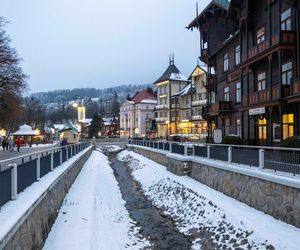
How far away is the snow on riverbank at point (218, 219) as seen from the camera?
9.70 metres

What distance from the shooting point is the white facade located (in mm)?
102875

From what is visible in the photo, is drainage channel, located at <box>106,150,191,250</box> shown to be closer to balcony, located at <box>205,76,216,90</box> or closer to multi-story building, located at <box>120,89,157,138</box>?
balcony, located at <box>205,76,216,90</box>

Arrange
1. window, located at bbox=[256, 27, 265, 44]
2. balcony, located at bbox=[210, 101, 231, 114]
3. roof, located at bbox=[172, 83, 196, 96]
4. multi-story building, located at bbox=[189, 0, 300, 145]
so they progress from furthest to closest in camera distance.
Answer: roof, located at bbox=[172, 83, 196, 96]
balcony, located at bbox=[210, 101, 231, 114]
window, located at bbox=[256, 27, 265, 44]
multi-story building, located at bbox=[189, 0, 300, 145]

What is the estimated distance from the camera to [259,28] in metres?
27.4

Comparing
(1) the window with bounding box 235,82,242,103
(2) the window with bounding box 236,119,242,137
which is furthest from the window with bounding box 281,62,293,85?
(2) the window with bounding box 236,119,242,137

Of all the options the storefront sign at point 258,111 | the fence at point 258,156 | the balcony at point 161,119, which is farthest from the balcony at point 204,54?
the balcony at point 161,119

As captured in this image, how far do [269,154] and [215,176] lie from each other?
4.58m

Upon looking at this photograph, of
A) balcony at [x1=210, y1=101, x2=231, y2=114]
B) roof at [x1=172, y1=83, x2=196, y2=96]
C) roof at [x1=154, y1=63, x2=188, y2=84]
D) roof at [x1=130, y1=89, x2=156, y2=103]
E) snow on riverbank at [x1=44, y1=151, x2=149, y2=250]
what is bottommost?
snow on riverbank at [x1=44, y1=151, x2=149, y2=250]

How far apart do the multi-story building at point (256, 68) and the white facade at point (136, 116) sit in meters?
63.6

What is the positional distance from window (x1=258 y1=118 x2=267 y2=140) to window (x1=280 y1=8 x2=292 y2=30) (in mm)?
6771

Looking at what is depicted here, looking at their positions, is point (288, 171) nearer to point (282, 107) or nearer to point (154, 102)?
point (282, 107)

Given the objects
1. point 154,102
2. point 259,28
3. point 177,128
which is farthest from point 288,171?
point 154,102

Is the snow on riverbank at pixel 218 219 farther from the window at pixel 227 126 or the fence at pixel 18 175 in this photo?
the window at pixel 227 126

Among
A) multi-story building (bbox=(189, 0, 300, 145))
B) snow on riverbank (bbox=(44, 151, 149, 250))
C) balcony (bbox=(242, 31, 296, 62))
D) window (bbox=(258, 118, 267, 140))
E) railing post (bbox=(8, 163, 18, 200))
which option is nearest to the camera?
railing post (bbox=(8, 163, 18, 200))
